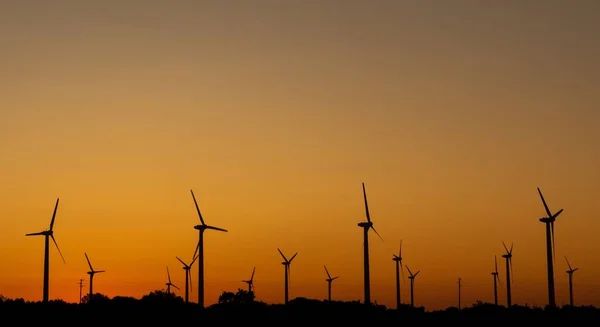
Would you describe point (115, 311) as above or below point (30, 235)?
below

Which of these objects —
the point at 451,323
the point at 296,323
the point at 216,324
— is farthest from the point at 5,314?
the point at 451,323

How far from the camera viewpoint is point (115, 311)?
155250 mm

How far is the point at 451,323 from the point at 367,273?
1500cm

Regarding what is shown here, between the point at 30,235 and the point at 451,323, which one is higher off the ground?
the point at 30,235

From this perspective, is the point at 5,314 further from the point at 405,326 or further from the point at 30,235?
the point at 405,326

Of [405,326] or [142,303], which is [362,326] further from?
[142,303]

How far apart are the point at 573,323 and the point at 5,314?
80.8 metres

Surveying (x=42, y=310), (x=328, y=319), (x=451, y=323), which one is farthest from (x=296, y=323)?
(x=42, y=310)

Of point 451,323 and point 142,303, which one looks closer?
point 451,323

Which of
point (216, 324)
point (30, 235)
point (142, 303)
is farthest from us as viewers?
point (30, 235)

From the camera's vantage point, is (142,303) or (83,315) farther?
(142,303)

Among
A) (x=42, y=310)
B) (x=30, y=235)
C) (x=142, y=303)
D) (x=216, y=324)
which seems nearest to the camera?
(x=216, y=324)

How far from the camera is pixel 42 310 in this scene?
15388 centimetres

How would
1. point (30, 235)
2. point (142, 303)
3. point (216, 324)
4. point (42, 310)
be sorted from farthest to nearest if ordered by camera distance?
1. point (30, 235)
2. point (142, 303)
3. point (42, 310)
4. point (216, 324)
